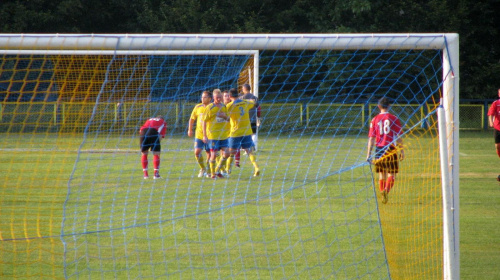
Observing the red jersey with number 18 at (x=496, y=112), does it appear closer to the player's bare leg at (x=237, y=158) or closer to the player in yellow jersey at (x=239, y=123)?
the player in yellow jersey at (x=239, y=123)

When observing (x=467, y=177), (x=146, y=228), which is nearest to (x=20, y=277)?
(x=146, y=228)

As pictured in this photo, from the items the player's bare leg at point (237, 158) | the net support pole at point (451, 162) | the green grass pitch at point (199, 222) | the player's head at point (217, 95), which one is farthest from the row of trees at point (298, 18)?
the net support pole at point (451, 162)

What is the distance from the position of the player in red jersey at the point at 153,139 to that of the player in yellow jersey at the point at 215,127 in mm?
854

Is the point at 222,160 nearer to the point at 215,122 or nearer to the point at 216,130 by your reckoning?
the point at 216,130

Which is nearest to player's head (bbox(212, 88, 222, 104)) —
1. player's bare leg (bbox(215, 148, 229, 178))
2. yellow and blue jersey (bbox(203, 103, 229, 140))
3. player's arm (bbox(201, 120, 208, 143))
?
yellow and blue jersey (bbox(203, 103, 229, 140))

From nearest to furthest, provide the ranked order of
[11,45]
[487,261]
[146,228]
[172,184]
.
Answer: [11,45]
[487,261]
[146,228]
[172,184]

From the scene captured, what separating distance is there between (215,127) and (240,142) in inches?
23.3

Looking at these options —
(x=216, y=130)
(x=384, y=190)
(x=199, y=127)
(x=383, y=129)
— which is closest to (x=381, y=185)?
(x=384, y=190)

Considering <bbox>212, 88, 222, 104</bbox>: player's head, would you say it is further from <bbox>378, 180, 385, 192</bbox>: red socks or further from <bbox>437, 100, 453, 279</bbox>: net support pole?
<bbox>437, 100, 453, 279</bbox>: net support pole

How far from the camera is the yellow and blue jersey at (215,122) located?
1180cm

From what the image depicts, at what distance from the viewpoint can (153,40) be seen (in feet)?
14.7

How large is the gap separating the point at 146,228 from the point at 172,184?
3.82m

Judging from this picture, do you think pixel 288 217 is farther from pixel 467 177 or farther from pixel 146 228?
pixel 467 177

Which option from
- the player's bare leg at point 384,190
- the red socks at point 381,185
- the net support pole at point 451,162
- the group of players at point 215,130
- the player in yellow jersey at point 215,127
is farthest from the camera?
the player in yellow jersey at point 215,127
